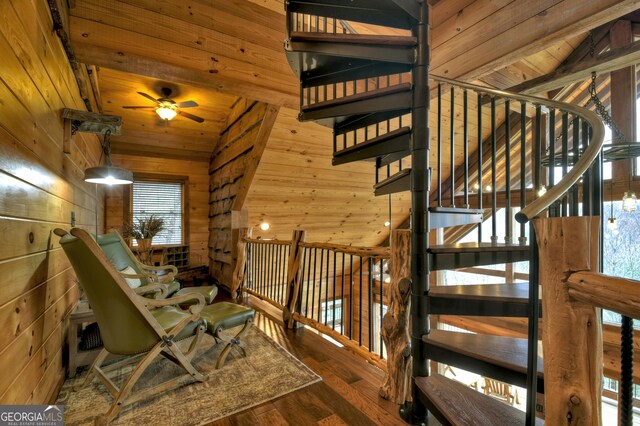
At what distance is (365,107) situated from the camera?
1936 millimetres

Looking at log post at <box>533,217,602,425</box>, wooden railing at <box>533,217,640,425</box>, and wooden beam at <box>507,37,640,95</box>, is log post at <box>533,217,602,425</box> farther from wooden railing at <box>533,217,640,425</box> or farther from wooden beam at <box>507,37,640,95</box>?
wooden beam at <box>507,37,640,95</box>

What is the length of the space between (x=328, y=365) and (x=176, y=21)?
3.08m

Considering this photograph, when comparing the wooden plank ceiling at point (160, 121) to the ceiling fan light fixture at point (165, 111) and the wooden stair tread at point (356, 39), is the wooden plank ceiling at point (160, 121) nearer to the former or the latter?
the ceiling fan light fixture at point (165, 111)

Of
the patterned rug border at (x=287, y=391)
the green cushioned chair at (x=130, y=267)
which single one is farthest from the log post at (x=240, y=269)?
the patterned rug border at (x=287, y=391)

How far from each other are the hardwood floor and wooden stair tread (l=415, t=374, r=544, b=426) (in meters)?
0.32

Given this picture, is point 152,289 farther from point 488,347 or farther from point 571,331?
point 571,331

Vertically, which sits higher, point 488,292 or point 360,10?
point 360,10

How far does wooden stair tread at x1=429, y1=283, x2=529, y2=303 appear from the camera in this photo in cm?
146

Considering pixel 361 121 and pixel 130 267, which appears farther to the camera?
pixel 130 267

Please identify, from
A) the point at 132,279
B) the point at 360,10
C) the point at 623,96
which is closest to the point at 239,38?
the point at 360,10

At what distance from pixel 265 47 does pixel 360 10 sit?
1.30 meters

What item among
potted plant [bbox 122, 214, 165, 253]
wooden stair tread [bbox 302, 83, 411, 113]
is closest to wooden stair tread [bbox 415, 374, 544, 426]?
wooden stair tread [bbox 302, 83, 411, 113]

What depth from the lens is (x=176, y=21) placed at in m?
2.38

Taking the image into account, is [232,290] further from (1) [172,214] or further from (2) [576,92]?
(2) [576,92]
